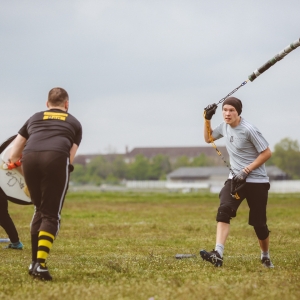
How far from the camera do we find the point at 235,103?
8.62 m

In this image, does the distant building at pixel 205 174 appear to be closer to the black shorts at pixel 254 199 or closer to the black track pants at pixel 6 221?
the black track pants at pixel 6 221

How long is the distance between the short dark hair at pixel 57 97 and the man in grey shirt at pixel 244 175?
2.32 metres

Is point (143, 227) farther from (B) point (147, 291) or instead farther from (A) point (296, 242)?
(B) point (147, 291)

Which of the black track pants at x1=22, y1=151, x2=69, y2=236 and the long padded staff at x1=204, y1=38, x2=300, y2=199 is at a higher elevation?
the long padded staff at x1=204, y1=38, x2=300, y2=199

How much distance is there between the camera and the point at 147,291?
6020 mm

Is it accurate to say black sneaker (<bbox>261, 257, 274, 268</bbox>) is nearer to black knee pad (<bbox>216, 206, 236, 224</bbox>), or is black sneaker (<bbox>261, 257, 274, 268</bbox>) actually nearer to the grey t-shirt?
black knee pad (<bbox>216, 206, 236, 224</bbox>)

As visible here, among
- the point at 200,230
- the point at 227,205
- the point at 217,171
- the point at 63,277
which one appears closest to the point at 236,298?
the point at 63,277

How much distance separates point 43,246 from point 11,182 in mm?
2585

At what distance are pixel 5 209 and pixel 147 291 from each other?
5.33 metres

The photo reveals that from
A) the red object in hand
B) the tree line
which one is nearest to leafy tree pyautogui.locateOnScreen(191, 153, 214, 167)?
the tree line

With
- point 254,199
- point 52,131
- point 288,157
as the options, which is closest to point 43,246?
point 52,131

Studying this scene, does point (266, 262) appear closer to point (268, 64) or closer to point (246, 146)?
point (246, 146)

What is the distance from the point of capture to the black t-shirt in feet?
23.1

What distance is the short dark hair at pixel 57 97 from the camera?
7251 mm
